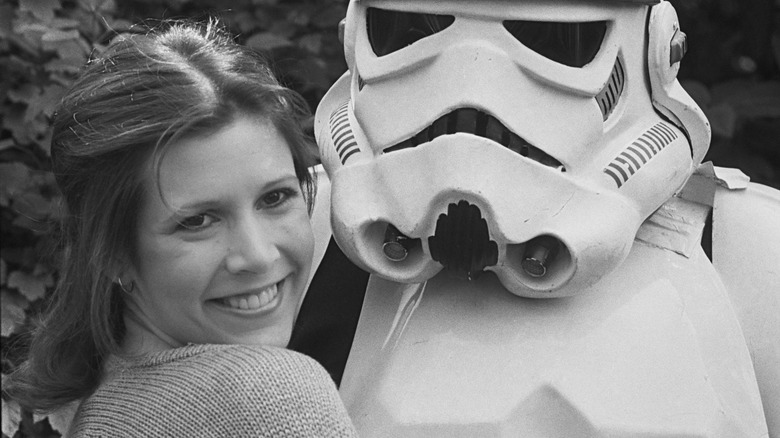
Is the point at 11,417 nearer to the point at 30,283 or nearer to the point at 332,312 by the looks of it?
the point at 30,283

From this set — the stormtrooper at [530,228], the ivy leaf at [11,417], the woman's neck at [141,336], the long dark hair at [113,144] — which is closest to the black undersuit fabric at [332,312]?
the stormtrooper at [530,228]

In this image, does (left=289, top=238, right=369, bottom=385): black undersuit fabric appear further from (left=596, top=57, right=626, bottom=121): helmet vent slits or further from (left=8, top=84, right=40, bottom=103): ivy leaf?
(left=8, top=84, right=40, bottom=103): ivy leaf

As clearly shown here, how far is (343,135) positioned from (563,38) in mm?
348

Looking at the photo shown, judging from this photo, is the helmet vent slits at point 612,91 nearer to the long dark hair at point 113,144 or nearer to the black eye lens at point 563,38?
the black eye lens at point 563,38

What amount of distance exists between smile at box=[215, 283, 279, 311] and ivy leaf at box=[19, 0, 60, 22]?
144cm

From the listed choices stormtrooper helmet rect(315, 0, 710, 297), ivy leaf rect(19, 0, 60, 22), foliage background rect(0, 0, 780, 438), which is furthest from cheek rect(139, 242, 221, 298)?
ivy leaf rect(19, 0, 60, 22)

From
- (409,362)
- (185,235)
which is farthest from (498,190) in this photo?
(185,235)

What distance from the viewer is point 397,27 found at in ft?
5.81

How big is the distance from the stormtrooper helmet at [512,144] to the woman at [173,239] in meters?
0.13

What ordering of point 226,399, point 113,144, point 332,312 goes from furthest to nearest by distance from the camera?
1. point 332,312
2. point 113,144
3. point 226,399

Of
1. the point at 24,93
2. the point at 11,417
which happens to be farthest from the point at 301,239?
the point at 24,93

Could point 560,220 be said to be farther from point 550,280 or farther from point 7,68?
point 7,68

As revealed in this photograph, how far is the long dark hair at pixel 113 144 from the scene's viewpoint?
1564 millimetres

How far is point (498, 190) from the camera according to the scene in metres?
1.62
